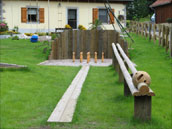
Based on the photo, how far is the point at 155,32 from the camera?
21.1m

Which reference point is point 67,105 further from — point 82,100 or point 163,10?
point 163,10

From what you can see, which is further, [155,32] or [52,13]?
[52,13]

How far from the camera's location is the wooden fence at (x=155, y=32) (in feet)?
53.1

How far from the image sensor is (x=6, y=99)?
7.71 m

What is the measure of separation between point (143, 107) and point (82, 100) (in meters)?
2.29

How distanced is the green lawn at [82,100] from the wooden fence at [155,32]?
3.20m

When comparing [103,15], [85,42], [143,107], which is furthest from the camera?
[103,15]

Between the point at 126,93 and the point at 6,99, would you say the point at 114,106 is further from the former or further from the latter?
the point at 6,99

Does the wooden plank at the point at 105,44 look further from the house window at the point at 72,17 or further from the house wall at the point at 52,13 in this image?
the house window at the point at 72,17

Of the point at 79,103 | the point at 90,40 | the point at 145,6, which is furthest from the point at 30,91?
the point at 145,6

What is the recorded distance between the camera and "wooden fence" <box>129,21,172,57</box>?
16.2 meters

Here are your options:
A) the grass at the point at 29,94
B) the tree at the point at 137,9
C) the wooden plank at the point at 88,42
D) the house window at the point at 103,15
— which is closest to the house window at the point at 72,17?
the house window at the point at 103,15

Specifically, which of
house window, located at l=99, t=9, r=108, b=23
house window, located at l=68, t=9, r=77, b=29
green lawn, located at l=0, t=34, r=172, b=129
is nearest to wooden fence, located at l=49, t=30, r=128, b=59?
green lawn, located at l=0, t=34, r=172, b=129

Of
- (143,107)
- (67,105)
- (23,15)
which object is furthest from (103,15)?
(143,107)
